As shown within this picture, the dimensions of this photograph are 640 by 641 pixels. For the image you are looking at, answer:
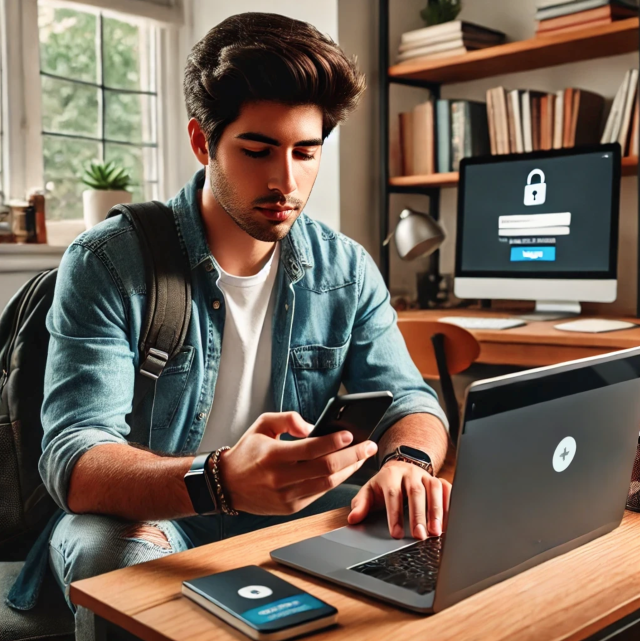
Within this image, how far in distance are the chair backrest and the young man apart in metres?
0.68

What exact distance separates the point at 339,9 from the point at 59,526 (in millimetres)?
2282

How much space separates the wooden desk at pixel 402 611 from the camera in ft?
2.36

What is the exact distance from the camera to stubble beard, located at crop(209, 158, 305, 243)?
1.40m

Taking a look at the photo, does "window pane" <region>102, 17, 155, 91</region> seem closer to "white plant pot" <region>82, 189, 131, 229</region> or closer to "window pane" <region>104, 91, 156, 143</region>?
"window pane" <region>104, 91, 156, 143</region>

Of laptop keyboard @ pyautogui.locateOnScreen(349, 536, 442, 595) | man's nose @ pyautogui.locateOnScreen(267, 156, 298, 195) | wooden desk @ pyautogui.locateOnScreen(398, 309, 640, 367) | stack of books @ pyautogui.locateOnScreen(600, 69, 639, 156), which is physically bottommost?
laptop keyboard @ pyautogui.locateOnScreen(349, 536, 442, 595)

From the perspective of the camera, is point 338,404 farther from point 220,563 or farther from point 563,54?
point 563,54

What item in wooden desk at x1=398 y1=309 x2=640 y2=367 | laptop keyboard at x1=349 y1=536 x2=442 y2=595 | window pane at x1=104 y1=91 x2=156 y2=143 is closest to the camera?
laptop keyboard at x1=349 y1=536 x2=442 y2=595

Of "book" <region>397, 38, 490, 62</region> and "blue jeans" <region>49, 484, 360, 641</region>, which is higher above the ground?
"book" <region>397, 38, 490, 62</region>

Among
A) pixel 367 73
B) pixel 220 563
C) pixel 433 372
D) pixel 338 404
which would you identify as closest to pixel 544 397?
pixel 338 404

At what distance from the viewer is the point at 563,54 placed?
2.80 metres

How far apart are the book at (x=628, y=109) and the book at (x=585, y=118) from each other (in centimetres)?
13

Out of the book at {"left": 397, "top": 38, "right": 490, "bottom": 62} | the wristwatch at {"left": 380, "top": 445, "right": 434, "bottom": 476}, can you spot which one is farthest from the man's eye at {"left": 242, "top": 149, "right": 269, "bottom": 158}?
the book at {"left": 397, "top": 38, "right": 490, "bottom": 62}

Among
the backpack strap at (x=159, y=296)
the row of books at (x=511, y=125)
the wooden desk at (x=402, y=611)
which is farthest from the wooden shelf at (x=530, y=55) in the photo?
the wooden desk at (x=402, y=611)

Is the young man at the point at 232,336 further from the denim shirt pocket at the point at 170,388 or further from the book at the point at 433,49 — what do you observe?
the book at the point at 433,49
